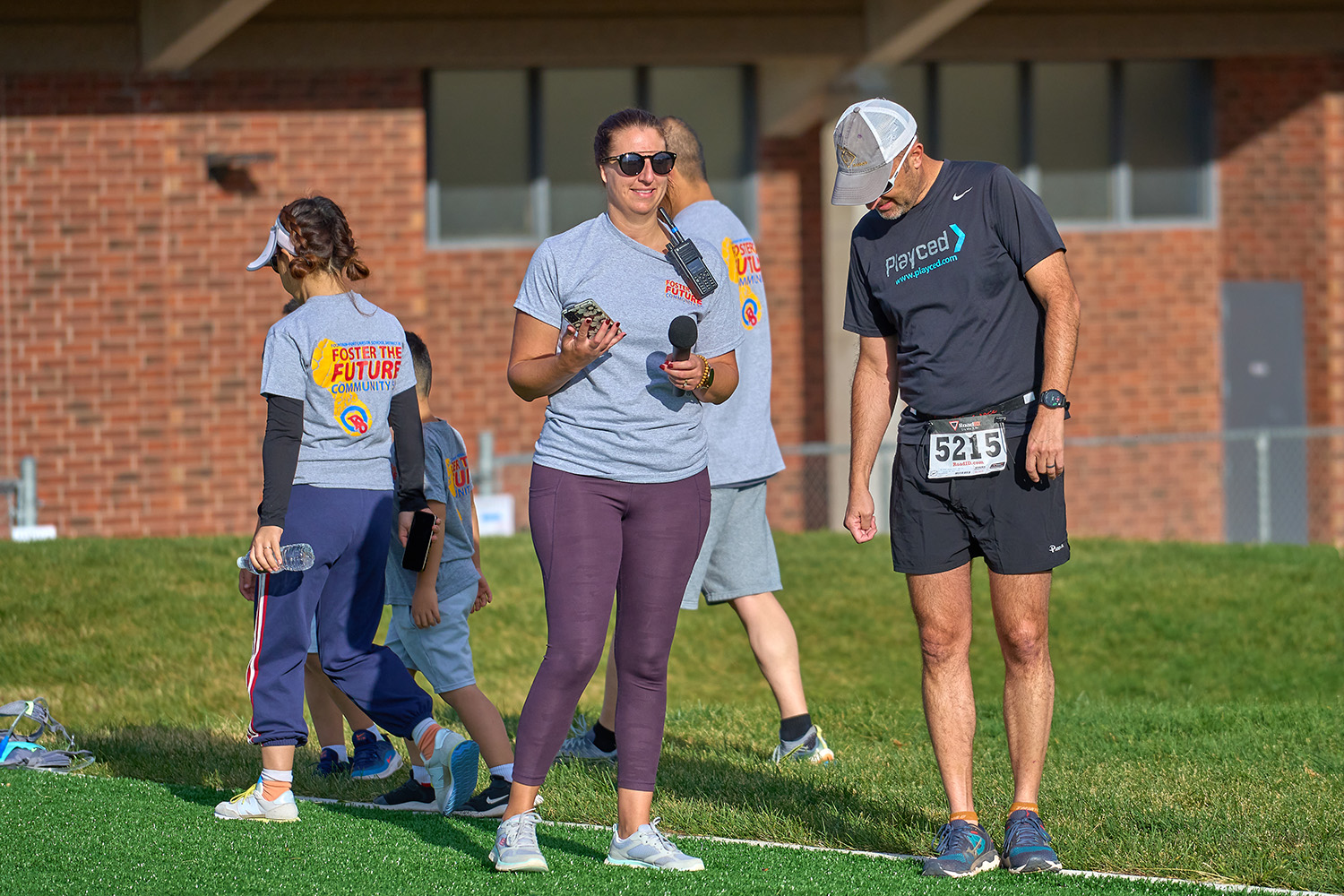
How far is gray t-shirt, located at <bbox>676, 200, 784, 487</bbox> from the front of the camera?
575cm

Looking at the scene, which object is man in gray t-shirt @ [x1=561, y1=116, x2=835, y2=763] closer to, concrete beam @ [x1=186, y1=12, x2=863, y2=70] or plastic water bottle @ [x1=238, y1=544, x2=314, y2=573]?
plastic water bottle @ [x1=238, y1=544, x2=314, y2=573]

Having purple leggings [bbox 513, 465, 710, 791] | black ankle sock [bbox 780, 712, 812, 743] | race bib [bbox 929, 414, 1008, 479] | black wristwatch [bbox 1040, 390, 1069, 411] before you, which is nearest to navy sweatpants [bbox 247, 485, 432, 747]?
purple leggings [bbox 513, 465, 710, 791]

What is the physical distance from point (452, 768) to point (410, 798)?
1.24 feet

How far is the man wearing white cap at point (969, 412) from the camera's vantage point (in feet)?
13.9

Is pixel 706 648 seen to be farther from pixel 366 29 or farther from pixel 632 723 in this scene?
pixel 366 29

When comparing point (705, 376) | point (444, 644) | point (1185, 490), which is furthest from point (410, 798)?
point (1185, 490)

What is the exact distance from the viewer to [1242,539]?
50.6 feet

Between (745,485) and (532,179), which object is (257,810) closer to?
(745,485)

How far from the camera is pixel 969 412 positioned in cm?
430

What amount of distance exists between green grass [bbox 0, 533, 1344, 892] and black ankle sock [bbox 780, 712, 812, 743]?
0.67 feet

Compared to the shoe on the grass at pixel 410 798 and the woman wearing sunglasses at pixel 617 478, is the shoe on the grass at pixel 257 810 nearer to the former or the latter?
the shoe on the grass at pixel 410 798

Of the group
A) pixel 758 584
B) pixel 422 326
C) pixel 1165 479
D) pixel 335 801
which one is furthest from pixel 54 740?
pixel 1165 479

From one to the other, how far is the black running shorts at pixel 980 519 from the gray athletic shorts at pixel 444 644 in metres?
1.62

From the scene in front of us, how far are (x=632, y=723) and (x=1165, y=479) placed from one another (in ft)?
40.1
